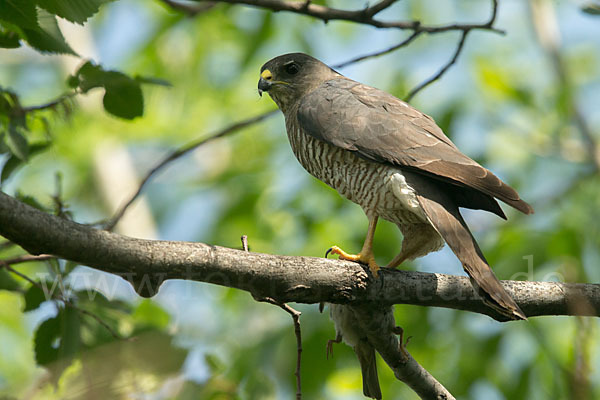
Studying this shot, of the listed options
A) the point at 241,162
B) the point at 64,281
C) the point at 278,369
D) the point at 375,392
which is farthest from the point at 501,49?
the point at 64,281

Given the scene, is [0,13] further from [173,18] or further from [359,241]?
[173,18]

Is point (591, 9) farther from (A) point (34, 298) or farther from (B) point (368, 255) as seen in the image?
(A) point (34, 298)

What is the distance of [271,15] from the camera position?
6.81 m

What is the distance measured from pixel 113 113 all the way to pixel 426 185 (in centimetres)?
182

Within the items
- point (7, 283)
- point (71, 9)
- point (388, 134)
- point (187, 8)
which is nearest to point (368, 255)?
point (388, 134)

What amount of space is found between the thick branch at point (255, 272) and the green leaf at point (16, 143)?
1235 millimetres

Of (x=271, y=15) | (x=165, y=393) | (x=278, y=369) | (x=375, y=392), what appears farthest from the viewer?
(x=271, y=15)

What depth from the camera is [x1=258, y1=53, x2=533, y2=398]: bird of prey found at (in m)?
3.25

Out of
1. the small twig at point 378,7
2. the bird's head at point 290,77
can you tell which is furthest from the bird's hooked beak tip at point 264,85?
the small twig at point 378,7

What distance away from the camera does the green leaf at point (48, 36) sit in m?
3.04

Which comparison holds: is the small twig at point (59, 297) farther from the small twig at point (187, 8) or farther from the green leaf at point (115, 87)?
the small twig at point (187, 8)

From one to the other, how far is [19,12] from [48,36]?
0.36 meters

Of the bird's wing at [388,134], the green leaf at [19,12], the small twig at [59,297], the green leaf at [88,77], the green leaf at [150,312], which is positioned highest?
the green leaf at [19,12]

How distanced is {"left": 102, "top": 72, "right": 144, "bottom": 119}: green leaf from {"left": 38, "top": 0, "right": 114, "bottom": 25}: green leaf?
666 mm
